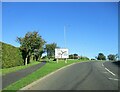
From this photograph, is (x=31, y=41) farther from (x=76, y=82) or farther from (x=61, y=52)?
(x=76, y=82)

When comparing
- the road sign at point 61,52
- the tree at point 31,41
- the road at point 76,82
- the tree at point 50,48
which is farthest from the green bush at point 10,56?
the tree at point 50,48

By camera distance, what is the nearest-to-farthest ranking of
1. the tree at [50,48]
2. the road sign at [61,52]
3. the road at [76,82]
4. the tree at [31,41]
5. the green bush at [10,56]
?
the road at [76,82] → the green bush at [10,56] → the tree at [31,41] → the road sign at [61,52] → the tree at [50,48]

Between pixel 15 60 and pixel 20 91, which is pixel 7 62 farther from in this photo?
pixel 20 91

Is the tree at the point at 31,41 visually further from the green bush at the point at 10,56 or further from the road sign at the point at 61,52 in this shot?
the road sign at the point at 61,52

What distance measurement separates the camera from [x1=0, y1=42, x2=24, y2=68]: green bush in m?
34.9

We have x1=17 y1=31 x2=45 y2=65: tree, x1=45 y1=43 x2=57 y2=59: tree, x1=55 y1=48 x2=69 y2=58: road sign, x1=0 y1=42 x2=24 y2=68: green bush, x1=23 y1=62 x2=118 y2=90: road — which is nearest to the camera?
x1=23 y1=62 x2=118 y2=90: road

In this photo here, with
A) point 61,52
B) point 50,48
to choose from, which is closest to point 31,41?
point 61,52

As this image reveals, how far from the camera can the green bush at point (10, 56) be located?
3490 centimetres

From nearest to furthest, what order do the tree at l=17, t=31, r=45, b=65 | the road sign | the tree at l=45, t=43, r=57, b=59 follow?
the tree at l=17, t=31, r=45, b=65, the road sign, the tree at l=45, t=43, r=57, b=59

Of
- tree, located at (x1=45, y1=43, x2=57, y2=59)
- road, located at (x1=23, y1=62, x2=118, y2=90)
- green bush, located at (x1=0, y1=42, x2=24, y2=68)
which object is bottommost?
road, located at (x1=23, y1=62, x2=118, y2=90)

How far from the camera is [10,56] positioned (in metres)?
38.5

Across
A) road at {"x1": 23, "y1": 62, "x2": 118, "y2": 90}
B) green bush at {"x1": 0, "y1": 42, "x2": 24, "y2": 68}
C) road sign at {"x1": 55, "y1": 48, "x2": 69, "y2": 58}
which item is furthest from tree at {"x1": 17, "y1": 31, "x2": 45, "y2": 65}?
road at {"x1": 23, "y1": 62, "x2": 118, "y2": 90}

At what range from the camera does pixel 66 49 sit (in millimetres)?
67625

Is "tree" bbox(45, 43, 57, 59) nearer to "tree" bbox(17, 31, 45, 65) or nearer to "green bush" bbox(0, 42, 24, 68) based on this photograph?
"tree" bbox(17, 31, 45, 65)
